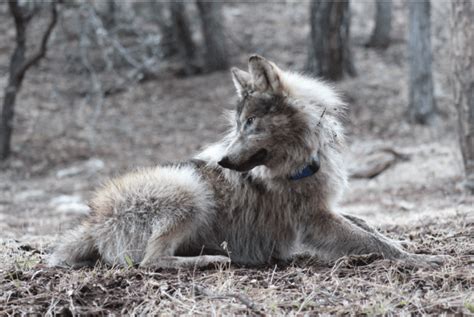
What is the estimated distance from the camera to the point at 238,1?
25938 millimetres

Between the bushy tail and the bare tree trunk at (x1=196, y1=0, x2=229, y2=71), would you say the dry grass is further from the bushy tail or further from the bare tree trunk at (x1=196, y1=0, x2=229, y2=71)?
the bare tree trunk at (x1=196, y1=0, x2=229, y2=71)

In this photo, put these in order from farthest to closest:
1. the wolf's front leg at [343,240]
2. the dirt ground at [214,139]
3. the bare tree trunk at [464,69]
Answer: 1. the bare tree trunk at [464,69]
2. the wolf's front leg at [343,240]
3. the dirt ground at [214,139]

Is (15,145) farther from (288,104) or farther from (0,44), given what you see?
(288,104)

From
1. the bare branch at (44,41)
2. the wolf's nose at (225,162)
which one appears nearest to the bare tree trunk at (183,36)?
the bare branch at (44,41)

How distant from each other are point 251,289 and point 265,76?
1.74 metres

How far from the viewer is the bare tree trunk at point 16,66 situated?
44.1 ft

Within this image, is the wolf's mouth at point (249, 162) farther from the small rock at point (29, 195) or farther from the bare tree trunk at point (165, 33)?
the bare tree trunk at point (165, 33)

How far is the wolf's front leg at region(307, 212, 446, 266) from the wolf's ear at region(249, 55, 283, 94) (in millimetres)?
1093

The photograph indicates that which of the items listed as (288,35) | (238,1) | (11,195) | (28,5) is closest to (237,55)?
(288,35)

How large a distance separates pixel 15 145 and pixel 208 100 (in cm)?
571

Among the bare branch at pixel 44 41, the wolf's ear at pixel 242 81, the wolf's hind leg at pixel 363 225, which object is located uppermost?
the bare branch at pixel 44 41

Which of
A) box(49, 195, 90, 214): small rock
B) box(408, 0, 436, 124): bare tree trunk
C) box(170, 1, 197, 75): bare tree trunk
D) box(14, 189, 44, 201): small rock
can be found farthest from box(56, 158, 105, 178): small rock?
box(408, 0, 436, 124): bare tree trunk

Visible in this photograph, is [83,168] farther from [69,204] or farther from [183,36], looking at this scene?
[183,36]

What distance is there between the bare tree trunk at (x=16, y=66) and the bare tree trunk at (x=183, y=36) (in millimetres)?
5947
